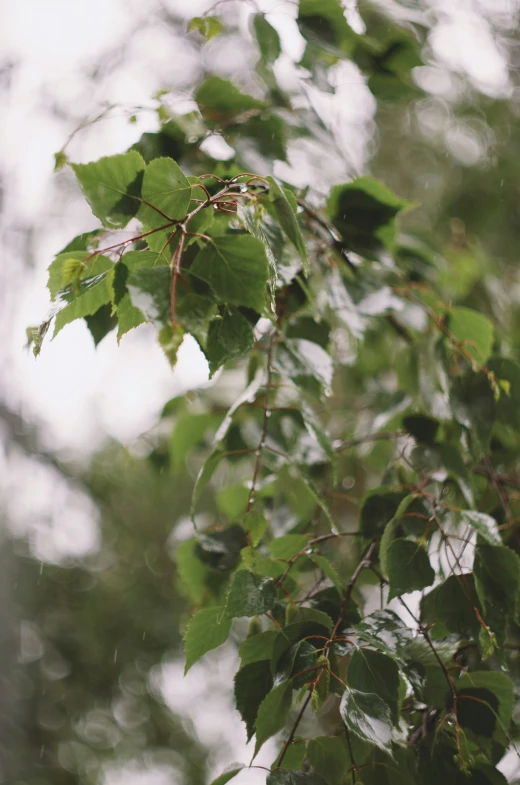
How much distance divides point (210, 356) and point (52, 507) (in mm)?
2114

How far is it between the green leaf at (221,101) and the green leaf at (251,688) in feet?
1.60

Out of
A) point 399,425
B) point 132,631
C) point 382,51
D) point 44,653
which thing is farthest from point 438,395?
point 44,653

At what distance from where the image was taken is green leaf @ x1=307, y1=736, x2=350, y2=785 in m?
0.44

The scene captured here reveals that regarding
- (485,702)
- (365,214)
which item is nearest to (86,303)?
(365,214)

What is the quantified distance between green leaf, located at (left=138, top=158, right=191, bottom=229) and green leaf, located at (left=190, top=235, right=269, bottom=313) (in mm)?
50

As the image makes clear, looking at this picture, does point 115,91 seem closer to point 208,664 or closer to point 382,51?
point 382,51

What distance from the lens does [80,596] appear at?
7.63 ft

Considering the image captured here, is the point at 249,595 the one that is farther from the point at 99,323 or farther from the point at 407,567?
the point at 99,323

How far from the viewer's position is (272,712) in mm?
434

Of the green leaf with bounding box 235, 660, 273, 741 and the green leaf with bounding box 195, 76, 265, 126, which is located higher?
the green leaf with bounding box 195, 76, 265, 126

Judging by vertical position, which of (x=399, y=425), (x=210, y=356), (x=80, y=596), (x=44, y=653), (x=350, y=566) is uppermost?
(x=210, y=356)

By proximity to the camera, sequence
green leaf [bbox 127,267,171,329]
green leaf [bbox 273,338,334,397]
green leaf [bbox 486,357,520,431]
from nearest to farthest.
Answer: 1. green leaf [bbox 127,267,171,329]
2. green leaf [bbox 273,338,334,397]
3. green leaf [bbox 486,357,520,431]

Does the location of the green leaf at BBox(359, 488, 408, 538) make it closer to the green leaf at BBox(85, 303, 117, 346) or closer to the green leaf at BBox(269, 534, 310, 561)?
the green leaf at BBox(269, 534, 310, 561)

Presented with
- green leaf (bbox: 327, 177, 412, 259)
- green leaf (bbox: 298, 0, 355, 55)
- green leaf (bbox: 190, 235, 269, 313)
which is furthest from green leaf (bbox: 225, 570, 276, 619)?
green leaf (bbox: 298, 0, 355, 55)
